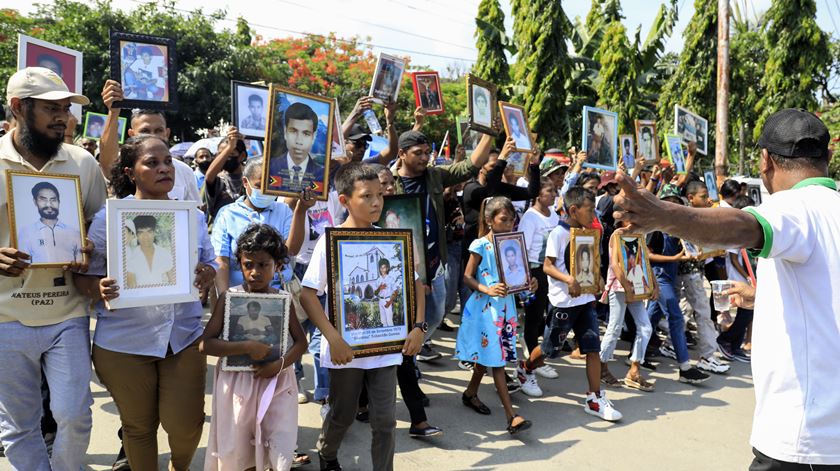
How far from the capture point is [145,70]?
437cm

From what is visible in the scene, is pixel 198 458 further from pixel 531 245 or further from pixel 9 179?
pixel 531 245

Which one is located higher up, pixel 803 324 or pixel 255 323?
pixel 803 324

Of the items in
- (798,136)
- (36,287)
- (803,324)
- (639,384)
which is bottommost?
(639,384)

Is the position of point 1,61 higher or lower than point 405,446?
higher

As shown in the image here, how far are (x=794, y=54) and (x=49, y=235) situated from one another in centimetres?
2086

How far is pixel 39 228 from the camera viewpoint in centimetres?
278

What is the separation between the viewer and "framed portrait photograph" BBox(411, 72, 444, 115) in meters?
6.47

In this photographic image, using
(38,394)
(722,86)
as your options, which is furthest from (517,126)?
(722,86)

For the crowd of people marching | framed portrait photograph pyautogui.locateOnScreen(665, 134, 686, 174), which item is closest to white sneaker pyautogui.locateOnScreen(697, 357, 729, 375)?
the crowd of people marching

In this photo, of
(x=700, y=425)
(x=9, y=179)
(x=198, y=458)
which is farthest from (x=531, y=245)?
(x=9, y=179)

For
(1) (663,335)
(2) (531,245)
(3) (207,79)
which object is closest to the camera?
(2) (531,245)

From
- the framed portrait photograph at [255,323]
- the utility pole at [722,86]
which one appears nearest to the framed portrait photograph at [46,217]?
the framed portrait photograph at [255,323]

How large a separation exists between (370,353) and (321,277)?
0.54m

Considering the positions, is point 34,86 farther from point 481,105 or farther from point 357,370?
point 481,105
